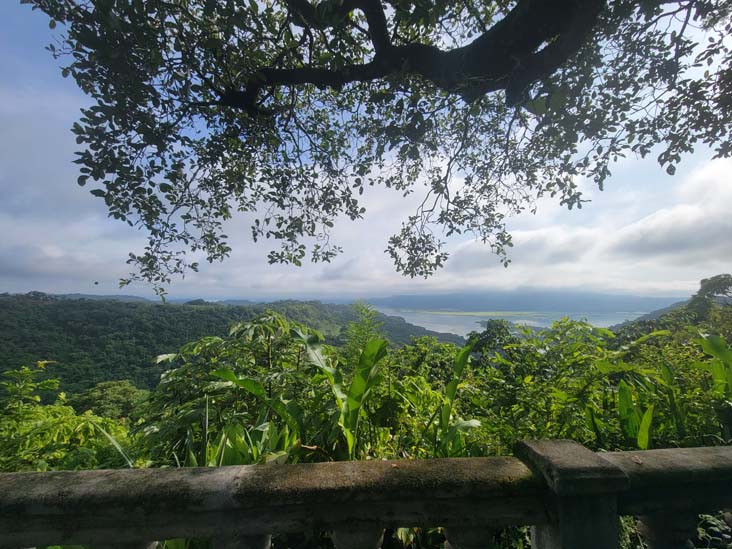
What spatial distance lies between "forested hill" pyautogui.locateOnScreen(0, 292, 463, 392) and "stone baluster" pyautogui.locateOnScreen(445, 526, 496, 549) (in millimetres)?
9760

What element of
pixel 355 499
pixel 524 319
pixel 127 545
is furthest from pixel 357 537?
pixel 524 319

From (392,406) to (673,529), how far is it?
115 cm

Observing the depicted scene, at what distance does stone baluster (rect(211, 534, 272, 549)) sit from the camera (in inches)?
33.8

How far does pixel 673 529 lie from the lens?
102 cm

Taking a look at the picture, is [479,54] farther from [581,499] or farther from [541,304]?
[541,304]

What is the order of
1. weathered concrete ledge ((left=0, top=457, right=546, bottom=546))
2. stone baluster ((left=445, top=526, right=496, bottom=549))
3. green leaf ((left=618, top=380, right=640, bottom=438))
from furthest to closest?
green leaf ((left=618, top=380, right=640, bottom=438))
stone baluster ((left=445, top=526, right=496, bottom=549))
weathered concrete ledge ((left=0, top=457, right=546, bottom=546))

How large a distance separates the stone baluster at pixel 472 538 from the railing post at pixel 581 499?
0.59ft

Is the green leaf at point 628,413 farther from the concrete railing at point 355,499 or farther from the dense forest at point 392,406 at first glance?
the concrete railing at point 355,499

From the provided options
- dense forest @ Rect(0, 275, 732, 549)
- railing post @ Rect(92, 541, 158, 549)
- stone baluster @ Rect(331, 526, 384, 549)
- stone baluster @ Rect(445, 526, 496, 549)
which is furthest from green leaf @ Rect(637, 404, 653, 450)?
railing post @ Rect(92, 541, 158, 549)

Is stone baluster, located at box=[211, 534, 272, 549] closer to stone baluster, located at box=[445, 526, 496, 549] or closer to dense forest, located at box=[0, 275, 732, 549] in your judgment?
dense forest, located at box=[0, 275, 732, 549]

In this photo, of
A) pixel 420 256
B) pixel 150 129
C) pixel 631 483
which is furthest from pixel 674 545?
pixel 150 129

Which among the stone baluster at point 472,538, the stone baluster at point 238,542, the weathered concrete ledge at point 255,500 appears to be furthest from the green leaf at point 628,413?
the stone baluster at point 238,542

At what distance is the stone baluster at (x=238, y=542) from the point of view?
857mm

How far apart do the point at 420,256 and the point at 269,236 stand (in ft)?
5.65
